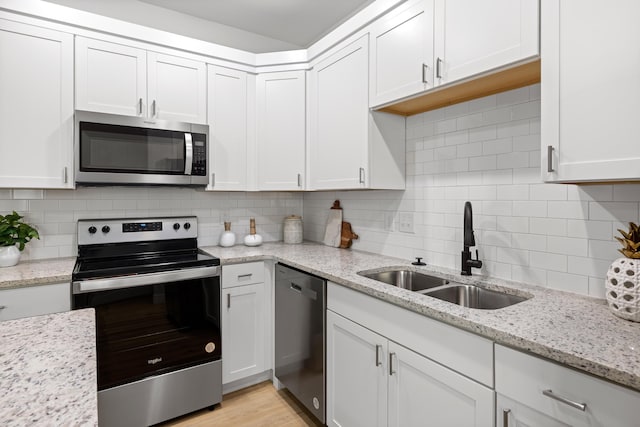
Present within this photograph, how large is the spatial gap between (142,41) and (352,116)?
1450 mm

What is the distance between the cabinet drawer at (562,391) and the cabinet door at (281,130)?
191 cm

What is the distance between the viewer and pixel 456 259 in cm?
196

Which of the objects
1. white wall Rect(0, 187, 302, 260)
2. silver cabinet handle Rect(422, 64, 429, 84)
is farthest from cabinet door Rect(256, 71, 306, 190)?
silver cabinet handle Rect(422, 64, 429, 84)

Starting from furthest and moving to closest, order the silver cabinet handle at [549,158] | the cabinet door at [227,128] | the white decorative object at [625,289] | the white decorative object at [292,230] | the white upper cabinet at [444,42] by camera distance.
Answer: the white decorative object at [292,230], the cabinet door at [227,128], the white upper cabinet at [444,42], the silver cabinet handle at [549,158], the white decorative object at [625,289]

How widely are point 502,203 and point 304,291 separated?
1.18 meters

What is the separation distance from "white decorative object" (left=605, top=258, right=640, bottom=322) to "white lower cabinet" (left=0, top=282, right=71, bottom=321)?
2391mm

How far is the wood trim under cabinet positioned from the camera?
146 cm

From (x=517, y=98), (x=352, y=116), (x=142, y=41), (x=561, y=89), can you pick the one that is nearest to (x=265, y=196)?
(x=352, y=116)

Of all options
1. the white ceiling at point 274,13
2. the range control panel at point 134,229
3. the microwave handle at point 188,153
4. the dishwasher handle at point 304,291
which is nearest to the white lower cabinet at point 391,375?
the dishwasher handle at point 304,291

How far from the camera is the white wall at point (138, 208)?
2.24m

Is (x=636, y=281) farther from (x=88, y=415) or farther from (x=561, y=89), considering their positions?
(x=88, y=415)

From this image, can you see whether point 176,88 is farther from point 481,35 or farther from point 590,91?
point 590,91

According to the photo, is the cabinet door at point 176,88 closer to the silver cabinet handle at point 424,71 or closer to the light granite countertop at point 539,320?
the light granite countertop at point 539,320

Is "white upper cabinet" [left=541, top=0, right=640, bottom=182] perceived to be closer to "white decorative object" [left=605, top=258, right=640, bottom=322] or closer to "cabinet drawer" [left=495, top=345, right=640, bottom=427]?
"white decorative object" [left=605, top=258, right=640, bottom=322]
